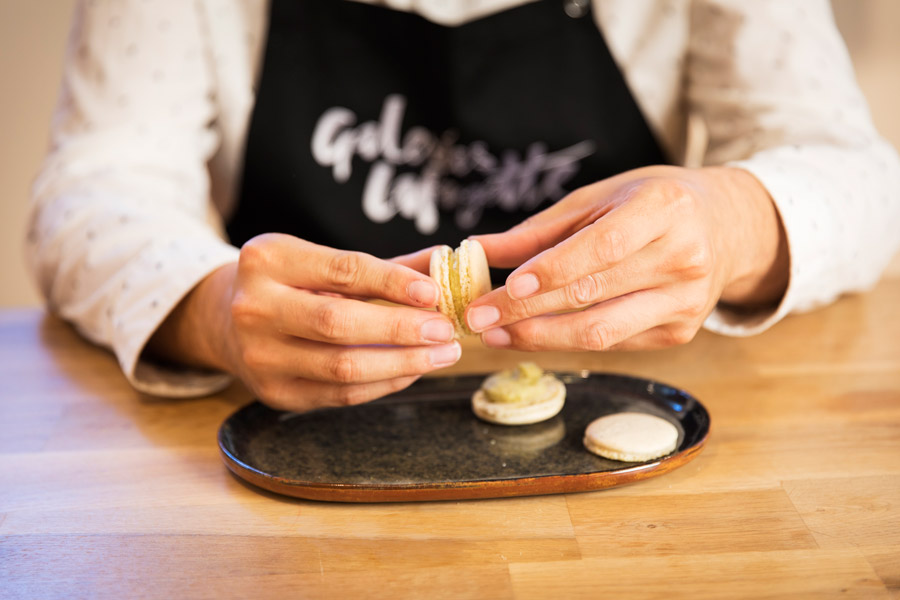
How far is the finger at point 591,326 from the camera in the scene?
0.82 m

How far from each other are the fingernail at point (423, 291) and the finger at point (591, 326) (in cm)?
8

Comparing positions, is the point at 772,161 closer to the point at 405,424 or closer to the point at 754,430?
the point at 754,430

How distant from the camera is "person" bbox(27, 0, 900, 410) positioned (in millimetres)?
825

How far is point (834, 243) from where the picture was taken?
1065 millimetres

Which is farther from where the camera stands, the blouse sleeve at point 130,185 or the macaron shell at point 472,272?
the blouse sleeve at point 130,185

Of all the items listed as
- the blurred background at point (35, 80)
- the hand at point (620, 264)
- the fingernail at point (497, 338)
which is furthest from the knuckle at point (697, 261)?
the blurred background at point (35, 80)

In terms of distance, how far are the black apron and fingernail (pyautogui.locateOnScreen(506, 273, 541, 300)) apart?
613mm

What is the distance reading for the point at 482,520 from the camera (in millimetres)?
729

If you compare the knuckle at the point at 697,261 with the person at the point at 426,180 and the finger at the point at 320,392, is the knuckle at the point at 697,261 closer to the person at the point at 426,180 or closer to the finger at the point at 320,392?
the person at the point at 426,180

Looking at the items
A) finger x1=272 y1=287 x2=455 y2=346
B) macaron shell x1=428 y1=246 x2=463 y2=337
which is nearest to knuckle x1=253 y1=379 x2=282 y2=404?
finger x1=272 y1=287 x2=455 y2=346

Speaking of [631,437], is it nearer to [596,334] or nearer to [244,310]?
[596,334]

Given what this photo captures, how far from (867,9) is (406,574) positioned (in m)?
2.25

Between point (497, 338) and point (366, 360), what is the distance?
0.47 ft

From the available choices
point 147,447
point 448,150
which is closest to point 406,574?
point 147,447
